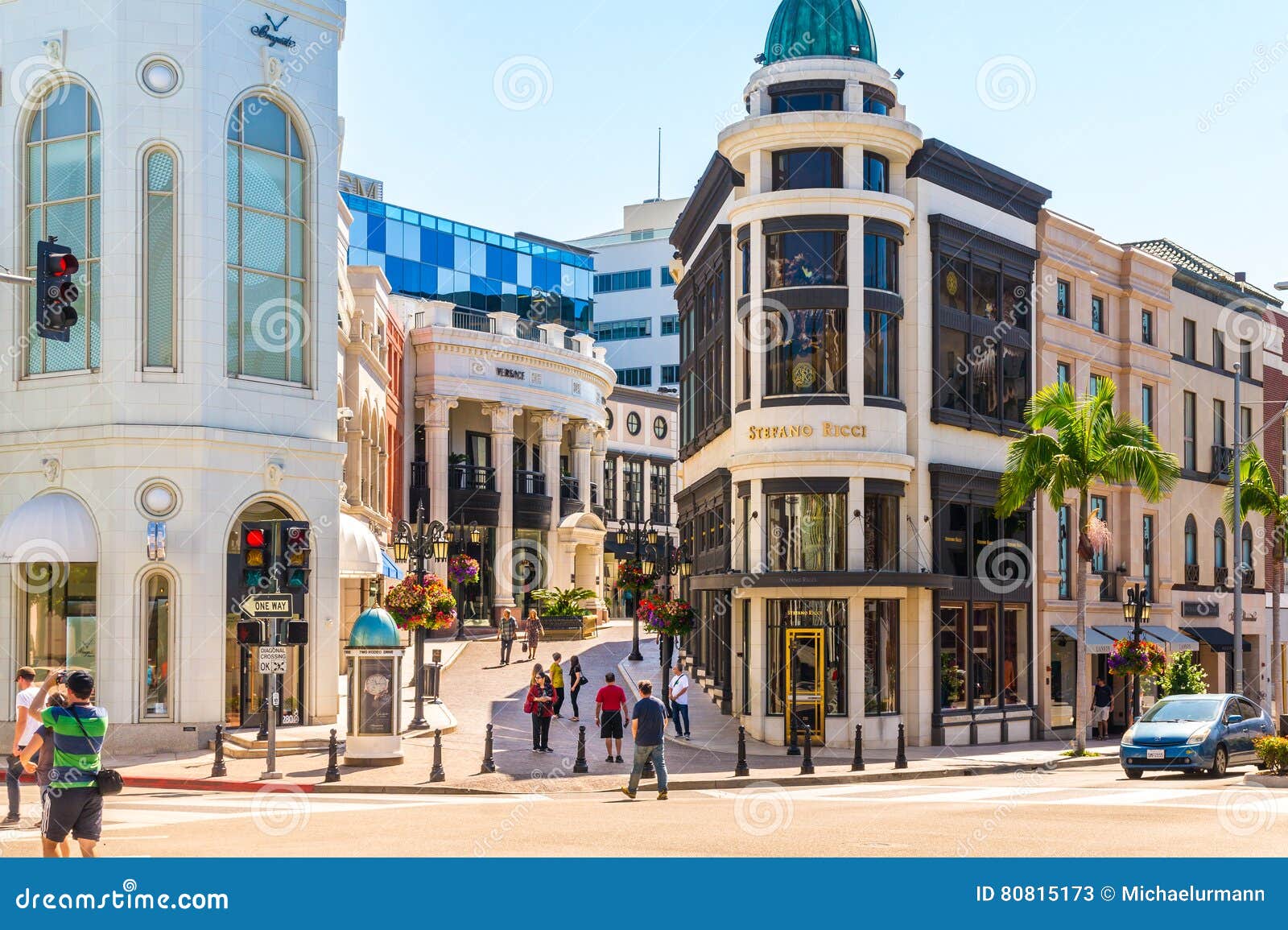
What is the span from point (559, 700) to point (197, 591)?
8439 millimetres

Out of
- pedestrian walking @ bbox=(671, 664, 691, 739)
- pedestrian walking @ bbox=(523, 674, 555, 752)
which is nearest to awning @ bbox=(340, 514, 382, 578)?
pedestrian walking @ bbox=(523, 674, 555, 752)

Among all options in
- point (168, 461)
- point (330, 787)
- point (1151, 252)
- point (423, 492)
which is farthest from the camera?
point (423, 492)

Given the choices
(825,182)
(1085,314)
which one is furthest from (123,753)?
(1085,314)

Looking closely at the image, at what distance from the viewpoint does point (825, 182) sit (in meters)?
34.0

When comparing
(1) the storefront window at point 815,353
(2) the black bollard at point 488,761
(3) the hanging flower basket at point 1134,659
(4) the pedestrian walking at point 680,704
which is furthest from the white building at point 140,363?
(3) the hanging flower basket at point 1134,659

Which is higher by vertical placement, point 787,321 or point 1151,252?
point 1151,252

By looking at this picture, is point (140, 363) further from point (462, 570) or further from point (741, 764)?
point (741, 764)

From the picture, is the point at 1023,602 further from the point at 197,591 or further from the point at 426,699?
the point at 197,591

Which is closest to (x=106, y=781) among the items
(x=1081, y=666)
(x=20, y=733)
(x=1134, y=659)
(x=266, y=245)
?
(x=20, y=733)

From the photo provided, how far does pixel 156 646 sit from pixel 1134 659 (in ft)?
72.8

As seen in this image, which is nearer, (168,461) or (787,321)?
(168,461)

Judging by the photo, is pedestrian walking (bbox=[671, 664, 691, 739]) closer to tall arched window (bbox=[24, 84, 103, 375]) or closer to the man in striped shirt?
tall arched window (bbox=[24, 84, 103, 375])

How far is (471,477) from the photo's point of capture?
68688mm

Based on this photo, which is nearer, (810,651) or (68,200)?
(68,200)
